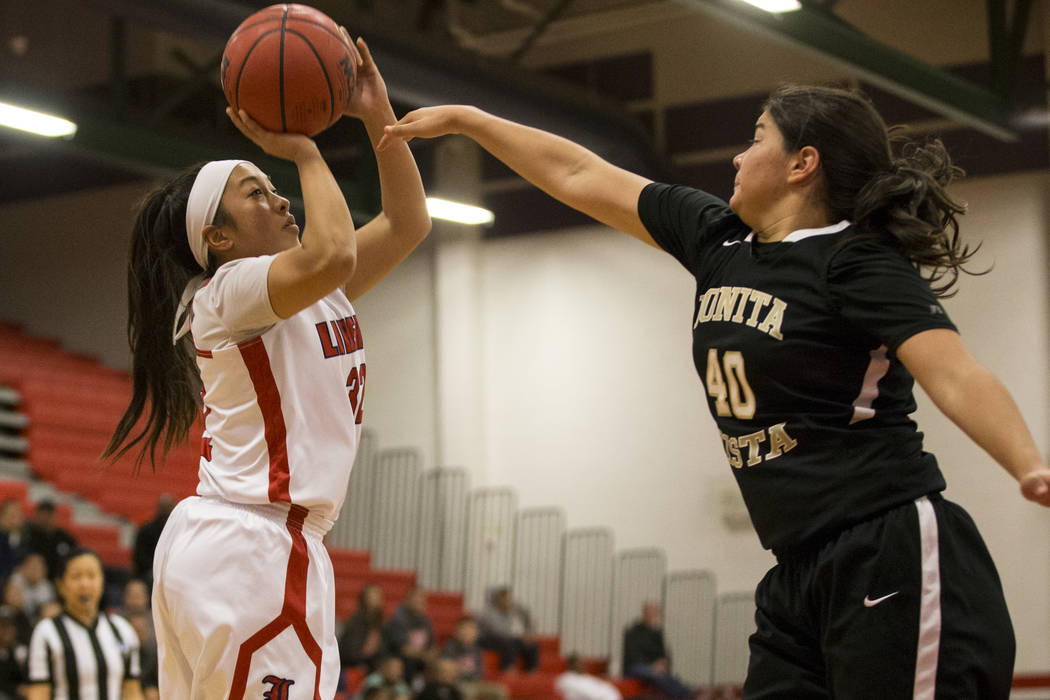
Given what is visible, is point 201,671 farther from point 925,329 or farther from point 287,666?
point 925,329

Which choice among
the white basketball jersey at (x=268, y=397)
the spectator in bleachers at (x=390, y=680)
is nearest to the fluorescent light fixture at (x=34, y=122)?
the spectator in bleachers at (x=390, y=680)

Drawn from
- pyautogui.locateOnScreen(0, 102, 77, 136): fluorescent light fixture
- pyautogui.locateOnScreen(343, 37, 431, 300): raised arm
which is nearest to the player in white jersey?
pyautogui.locateOnScreen(343, 37, 431, 300): raised arm

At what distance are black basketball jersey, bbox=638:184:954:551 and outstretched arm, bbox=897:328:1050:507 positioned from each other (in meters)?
0.04

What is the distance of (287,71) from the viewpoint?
122 inches

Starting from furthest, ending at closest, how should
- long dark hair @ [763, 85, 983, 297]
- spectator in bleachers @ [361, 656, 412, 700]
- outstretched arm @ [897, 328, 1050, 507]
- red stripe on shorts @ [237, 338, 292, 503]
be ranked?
spectator in bleachers @ [361, 656, 412, 700] → red stripe on shorts @ [237, 338, 292, 503] → long dark hair @ [763, 85, 983, 297] → outstretched arm @ [897, 328, 1050, 507]

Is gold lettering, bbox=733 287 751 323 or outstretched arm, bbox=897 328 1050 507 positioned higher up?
gold lettering, bbox=733 287 751 323

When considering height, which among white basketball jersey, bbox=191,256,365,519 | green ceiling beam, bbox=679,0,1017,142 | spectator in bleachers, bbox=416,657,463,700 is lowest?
spectator in bleachers, bbox=416,657,463,700

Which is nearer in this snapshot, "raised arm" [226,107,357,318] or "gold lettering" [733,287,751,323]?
"gold lettering" [733,287,751,323]

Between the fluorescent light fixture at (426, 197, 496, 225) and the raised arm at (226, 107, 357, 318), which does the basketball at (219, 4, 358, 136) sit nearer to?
the raised arm at (226, 107, 357, 318)

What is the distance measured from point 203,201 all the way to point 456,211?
856 centimetres

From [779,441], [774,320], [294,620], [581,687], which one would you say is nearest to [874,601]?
[779,441]

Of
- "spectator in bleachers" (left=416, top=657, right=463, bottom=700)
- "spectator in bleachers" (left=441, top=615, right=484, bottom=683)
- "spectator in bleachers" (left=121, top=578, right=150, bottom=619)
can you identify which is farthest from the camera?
"spectator in bleachers" (left=441, top=615, right=484, bottom=683)

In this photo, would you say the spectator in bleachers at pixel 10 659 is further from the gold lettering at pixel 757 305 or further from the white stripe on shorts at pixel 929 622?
the white stripe on shorts at pixel 929 622

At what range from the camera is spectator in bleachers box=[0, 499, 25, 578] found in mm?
10336
